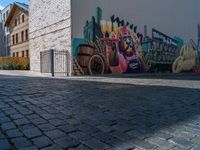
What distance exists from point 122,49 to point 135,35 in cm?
171

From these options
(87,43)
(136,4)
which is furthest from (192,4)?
(87,43)

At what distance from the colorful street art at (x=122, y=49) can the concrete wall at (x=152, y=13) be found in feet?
1.19

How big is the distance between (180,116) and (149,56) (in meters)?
13.1

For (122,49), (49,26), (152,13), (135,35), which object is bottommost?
(122,49)

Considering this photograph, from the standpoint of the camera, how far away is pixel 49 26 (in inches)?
586

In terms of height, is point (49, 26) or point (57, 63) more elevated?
point (49, 26)

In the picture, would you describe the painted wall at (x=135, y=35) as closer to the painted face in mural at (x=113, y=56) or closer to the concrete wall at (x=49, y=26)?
the painted face in mural at (x=113, y=56)

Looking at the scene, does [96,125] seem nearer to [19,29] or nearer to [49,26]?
[49,26]

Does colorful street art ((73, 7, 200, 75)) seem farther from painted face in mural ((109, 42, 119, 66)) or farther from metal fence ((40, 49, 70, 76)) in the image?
metal fence ((40, 49, 70, 76))

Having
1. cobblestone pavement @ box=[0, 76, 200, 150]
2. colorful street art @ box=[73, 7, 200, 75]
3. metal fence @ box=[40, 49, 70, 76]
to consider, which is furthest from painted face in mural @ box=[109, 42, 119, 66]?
cobblestone pavement @ box=[0, 76, 200, 150]

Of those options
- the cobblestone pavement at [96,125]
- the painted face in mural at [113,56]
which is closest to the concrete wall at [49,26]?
the painted face in mural at [113,56]

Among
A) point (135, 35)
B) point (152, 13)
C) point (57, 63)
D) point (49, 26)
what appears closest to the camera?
point (57, 63)

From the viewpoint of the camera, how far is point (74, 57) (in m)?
12.5

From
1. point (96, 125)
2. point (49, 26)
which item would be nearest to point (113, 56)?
point (49, 26)
